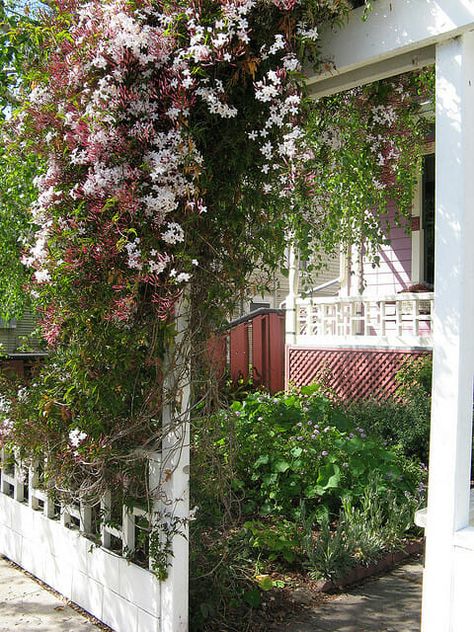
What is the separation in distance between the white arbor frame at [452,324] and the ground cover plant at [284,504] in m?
1.11

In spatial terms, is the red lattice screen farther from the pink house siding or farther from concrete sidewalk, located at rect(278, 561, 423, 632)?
concrete sidewalk, located at rect(278, 561, 423, 632)

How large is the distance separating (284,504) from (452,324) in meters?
2.47

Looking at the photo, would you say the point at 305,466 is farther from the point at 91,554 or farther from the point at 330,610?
the point at 91,554

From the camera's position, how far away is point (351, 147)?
11.8ft

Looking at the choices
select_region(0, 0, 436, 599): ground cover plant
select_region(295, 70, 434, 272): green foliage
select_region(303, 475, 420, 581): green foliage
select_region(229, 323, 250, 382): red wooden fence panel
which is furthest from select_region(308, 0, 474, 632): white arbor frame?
select_region(229, 323, 250, 382): red wooden fence panel

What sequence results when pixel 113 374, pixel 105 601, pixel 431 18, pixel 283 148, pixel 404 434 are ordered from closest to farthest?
pixel 431 18 < pixel 283 148 < pixel 113 374 < pixel 105 601 < pixel 404 434

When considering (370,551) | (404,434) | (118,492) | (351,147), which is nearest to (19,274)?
(118,492)

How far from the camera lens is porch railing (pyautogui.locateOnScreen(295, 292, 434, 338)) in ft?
24.2

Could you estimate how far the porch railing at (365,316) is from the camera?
7.38 meters

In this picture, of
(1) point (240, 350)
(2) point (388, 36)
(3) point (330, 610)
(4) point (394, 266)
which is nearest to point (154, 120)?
(2) point (388, 36)

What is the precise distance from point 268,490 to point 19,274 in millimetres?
2379

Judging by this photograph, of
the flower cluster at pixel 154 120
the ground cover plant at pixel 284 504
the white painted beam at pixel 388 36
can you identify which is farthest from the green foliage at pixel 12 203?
the white painted beam at pixel 388 36

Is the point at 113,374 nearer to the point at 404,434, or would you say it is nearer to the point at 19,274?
the point at 19,274

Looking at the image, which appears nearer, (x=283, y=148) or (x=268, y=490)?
(x=283, y=148)
